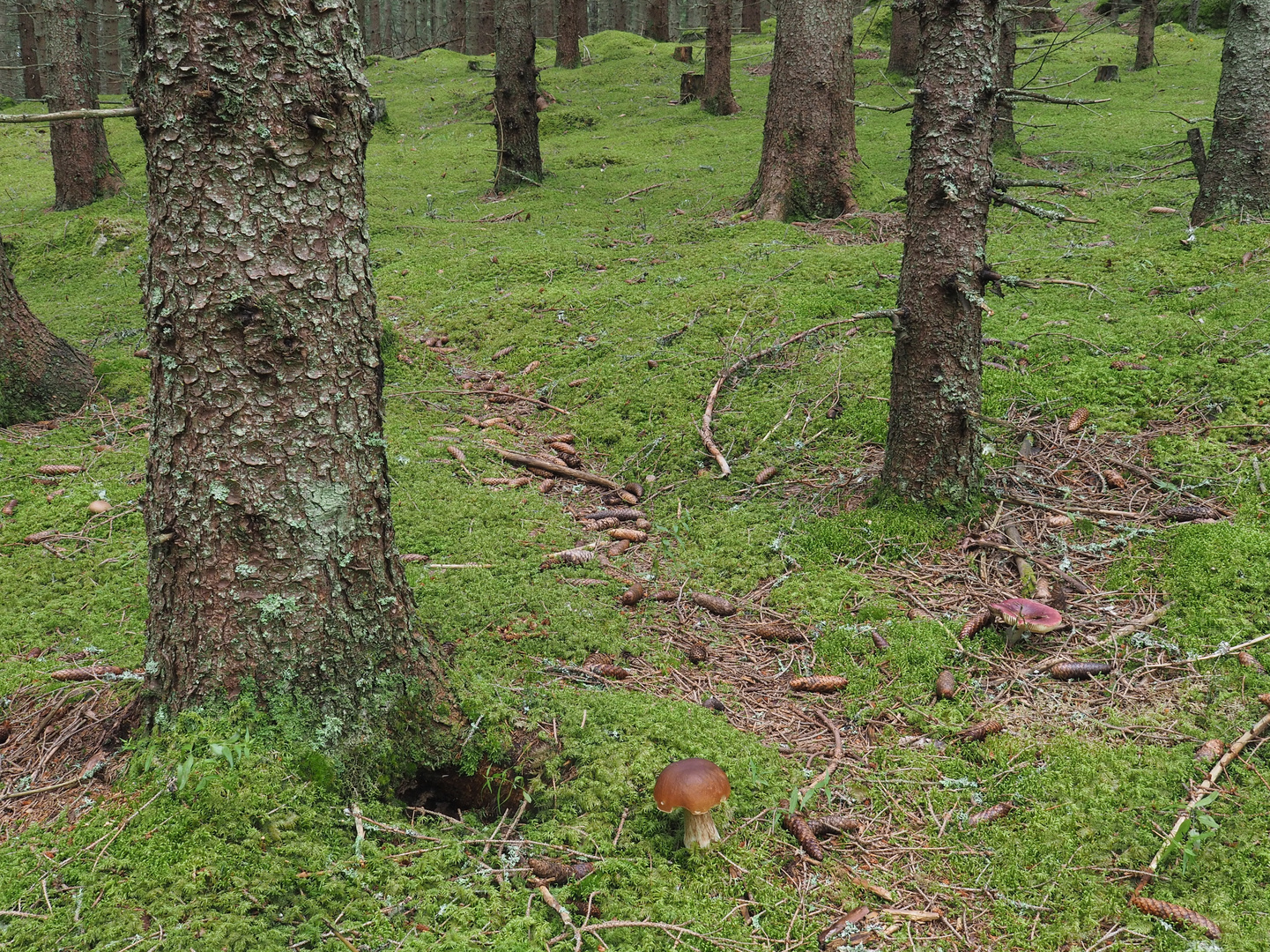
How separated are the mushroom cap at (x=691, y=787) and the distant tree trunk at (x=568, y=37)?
74.9 feet

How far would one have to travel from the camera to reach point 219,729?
246 cm

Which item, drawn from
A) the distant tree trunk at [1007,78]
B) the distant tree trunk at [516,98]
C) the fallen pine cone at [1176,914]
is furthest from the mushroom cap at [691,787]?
the distant tree trunk at [516,98]

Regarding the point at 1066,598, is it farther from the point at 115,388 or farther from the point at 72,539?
the point at 115,388

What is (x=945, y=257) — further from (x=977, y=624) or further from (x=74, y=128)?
(x=74, y=128)

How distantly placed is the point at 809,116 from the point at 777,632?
269 inches

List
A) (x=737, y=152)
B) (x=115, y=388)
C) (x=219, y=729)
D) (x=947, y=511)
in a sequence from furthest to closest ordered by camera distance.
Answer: (x=737, y=152) → (x=115, y=388) → (x=947, y=511) → (x=219, y=729)

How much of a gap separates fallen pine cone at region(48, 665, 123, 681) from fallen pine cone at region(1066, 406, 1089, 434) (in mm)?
4995

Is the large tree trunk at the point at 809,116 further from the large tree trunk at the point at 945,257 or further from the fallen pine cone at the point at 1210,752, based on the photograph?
the fallen pine cone at the point at 1210,752

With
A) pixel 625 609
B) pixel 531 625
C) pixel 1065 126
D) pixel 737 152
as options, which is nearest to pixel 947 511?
pixel 625 609

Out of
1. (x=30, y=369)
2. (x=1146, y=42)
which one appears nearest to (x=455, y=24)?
(x=1146, y=42)

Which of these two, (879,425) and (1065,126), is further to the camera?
(1065,126)

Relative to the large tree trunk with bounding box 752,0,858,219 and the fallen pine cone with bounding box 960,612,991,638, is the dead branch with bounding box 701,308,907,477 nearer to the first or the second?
the fallen pine cone with bounding box 960,612,991,638

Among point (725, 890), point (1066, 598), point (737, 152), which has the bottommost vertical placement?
point (725, 890)

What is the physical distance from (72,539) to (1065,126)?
50.8 ft
